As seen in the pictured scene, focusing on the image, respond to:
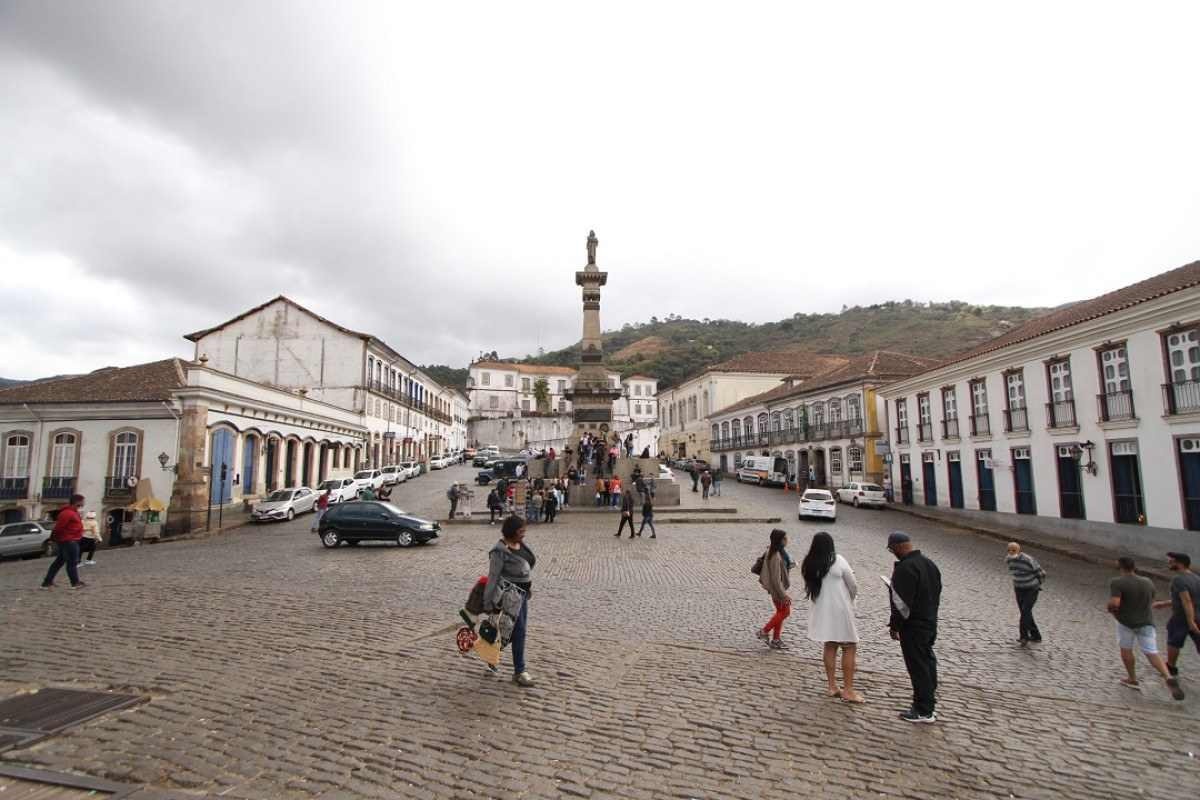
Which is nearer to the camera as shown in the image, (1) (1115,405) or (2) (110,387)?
(1) (1115,405)

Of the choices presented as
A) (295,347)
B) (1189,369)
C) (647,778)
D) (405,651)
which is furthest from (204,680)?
(295,347)

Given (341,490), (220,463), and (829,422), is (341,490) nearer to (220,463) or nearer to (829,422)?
→ (220,463)

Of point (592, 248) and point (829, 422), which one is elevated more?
point (592, 248)

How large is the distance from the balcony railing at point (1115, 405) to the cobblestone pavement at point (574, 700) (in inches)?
433

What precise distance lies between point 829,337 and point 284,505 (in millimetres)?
91539

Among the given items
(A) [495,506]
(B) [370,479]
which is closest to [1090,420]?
(A) [495,506]

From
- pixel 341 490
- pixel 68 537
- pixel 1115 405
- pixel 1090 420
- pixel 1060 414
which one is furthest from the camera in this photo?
pixel 341 490

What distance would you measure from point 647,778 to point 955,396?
28.2 meters

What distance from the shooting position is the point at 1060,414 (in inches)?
856

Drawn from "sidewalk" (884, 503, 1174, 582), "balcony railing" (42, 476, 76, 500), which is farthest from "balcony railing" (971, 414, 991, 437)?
"balcony railing" (42, 476, 76, 500)

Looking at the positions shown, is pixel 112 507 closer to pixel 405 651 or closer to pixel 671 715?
pixel 405 651

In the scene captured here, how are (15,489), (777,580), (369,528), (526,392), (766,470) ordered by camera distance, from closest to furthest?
(777,580), (369,528), (15,489), (766,470), (526,392)

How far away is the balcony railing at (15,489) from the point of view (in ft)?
81.3

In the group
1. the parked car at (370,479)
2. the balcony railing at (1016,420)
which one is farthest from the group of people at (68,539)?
the balcony railing at (1016,420)
